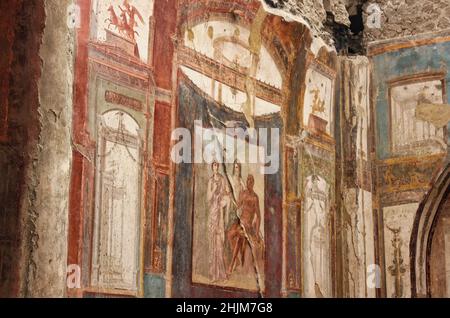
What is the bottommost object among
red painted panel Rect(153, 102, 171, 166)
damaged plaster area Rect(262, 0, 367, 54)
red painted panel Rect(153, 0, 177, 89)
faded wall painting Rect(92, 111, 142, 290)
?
faded wall painting Rect(92, 111, 142, 290)

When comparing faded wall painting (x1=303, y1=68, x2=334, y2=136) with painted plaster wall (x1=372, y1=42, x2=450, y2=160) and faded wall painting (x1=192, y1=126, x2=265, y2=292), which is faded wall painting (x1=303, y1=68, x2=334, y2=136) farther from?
faded wall painting (x1=192, y1=126, x2=265, y2=292)

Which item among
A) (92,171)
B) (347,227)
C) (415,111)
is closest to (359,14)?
(415,111)

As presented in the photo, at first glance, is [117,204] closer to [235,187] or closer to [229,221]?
[229,221]

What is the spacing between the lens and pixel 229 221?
6.83 metres

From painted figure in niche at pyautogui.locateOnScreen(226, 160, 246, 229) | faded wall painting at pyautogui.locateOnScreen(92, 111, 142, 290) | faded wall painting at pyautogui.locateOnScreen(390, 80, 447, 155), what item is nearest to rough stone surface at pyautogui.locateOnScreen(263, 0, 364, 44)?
faded wall painting at pyautogui.locateOnScreen(390, 80, 447, 155)

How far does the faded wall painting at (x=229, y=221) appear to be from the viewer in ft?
21.4

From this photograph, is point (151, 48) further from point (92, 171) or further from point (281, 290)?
point (281, 290)

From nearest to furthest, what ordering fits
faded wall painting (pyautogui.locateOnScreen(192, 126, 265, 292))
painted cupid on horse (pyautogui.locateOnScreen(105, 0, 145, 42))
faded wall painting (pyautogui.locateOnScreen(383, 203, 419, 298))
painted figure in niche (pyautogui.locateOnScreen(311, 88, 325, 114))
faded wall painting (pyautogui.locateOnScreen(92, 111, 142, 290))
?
1. faded wall painting (pyautogui.locateOnScreen(92, 111, 142, 290))
2. painted cupid on horse (pyautogui.locateOnScreen(105, 0, 145, 42))
3. faded wall painting (pyautogui.locateOnScreen(192, 126, 265, 292))
4. painted figure in niche (pyautogui.locateOnScreen(311, 88, 325, 114))
5. faded wall painting (pyautogui.locateOnScreen(383, 203, 419, 298))

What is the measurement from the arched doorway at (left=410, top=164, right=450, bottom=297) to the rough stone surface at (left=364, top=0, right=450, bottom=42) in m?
1.51

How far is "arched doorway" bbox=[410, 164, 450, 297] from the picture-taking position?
8.49 meters

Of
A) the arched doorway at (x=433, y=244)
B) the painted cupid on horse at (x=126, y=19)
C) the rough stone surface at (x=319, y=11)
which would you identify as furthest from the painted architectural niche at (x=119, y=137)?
the arched doorway at (x=433, y=244)

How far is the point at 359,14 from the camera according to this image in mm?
9195

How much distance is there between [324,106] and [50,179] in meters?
4.19
